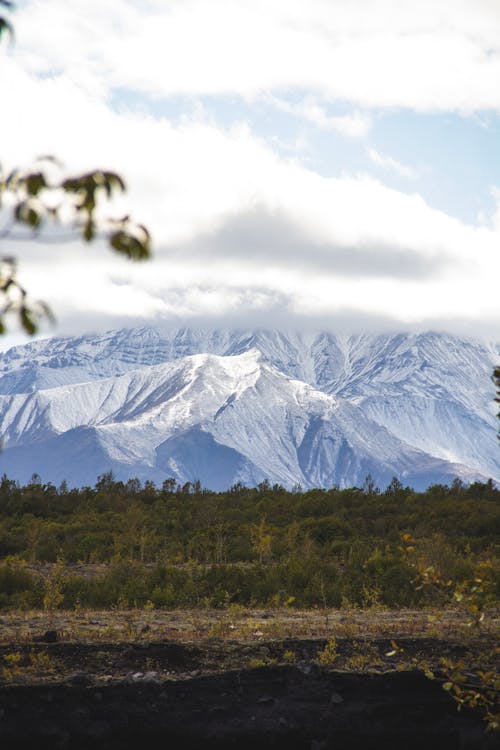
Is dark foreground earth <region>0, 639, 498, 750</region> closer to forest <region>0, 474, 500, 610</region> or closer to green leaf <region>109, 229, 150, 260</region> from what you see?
forest <region>0, 474, 500, 610</region>

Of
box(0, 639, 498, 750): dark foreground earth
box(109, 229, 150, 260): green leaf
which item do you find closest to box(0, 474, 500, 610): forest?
box(0, 639, 498, 750): dark foreground earth

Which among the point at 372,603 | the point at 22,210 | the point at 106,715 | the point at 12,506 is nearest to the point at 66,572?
the point at 372,603

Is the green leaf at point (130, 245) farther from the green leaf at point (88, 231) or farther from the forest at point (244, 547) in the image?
the forest at point (244, 547)

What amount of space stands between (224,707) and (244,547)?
16.8 metres

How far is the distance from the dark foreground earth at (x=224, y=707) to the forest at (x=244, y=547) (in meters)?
Result: 1.83

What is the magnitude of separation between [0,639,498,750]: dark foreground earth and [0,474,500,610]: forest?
1.83m

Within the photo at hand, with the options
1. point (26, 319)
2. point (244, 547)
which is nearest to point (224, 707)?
point (26, 319)

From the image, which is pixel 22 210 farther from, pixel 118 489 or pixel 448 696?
pixel 118 489

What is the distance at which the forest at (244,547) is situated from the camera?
65.6ft

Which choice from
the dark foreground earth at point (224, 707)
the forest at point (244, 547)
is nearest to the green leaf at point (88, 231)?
the forest at point (244, 547)

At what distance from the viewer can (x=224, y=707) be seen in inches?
490

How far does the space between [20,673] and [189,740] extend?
8.01 feet

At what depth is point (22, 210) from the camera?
20.1 feet

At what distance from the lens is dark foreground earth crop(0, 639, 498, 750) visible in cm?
1221
